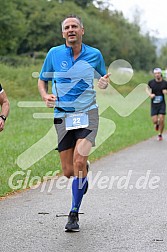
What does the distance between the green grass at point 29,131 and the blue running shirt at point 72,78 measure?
8.88 ft

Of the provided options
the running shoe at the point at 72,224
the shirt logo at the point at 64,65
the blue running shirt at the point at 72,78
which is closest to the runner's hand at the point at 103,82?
the blue running shirt at the point at 72,78

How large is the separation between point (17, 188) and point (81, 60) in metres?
3.32

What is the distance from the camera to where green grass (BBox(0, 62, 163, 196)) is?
11906mm

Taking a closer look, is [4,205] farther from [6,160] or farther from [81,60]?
[6,160]

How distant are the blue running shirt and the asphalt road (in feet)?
4.18

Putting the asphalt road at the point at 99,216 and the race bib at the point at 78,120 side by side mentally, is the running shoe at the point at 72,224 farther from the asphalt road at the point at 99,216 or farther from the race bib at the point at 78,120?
the race bib at the point at 78,120

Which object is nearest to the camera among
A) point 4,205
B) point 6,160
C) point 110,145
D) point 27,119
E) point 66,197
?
point 4,205

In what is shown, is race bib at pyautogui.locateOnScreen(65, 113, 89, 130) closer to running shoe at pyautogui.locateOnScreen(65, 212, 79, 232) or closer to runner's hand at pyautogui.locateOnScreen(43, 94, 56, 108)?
runner's hand at pyautogui.locateOnScreen(43, 94, 56, 108)

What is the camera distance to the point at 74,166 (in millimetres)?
7059

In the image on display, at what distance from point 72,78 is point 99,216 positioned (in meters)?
1.65

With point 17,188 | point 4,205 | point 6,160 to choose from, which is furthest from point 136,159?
point 4,205

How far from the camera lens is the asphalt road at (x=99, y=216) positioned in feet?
19.9

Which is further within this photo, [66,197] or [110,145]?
[110,145]

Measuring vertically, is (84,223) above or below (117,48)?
above
